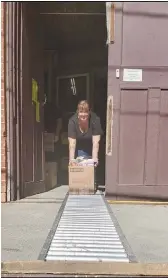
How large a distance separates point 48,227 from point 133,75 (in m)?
3.17

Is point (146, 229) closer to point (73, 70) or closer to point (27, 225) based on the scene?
point (27, 225)

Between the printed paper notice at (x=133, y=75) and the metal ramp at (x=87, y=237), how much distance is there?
91.6 inches

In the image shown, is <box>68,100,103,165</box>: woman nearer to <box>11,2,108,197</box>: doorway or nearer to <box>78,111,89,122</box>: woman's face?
<box>78,111,89,122</box>: woman's face

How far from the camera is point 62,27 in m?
9.45

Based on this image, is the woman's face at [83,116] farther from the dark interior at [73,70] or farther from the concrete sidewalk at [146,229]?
the dark interior at [73,70]

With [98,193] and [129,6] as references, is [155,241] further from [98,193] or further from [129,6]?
[129,6]

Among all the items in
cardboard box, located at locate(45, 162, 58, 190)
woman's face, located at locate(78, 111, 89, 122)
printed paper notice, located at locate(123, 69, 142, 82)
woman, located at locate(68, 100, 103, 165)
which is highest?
printed paper notice, located at locate(123, 69, 142, 82)

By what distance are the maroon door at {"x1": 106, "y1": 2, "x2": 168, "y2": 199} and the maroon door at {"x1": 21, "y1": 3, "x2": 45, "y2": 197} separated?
1.57 meters

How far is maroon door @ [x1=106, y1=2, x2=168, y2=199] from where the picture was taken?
630 cm

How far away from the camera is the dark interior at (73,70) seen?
32.4 ft

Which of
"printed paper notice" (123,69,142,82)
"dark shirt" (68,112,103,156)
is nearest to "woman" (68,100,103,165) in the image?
"dark shirt" (68,112,103,156)

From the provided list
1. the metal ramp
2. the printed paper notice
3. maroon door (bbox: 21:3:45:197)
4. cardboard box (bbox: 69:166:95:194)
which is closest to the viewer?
the metal ramp

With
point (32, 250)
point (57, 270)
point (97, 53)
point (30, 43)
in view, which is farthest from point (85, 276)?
point (97, 53)

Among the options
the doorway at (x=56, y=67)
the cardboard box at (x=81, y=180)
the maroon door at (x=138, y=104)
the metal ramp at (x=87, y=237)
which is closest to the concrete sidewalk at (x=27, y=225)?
the metal ramp at (x=87, y=237)
